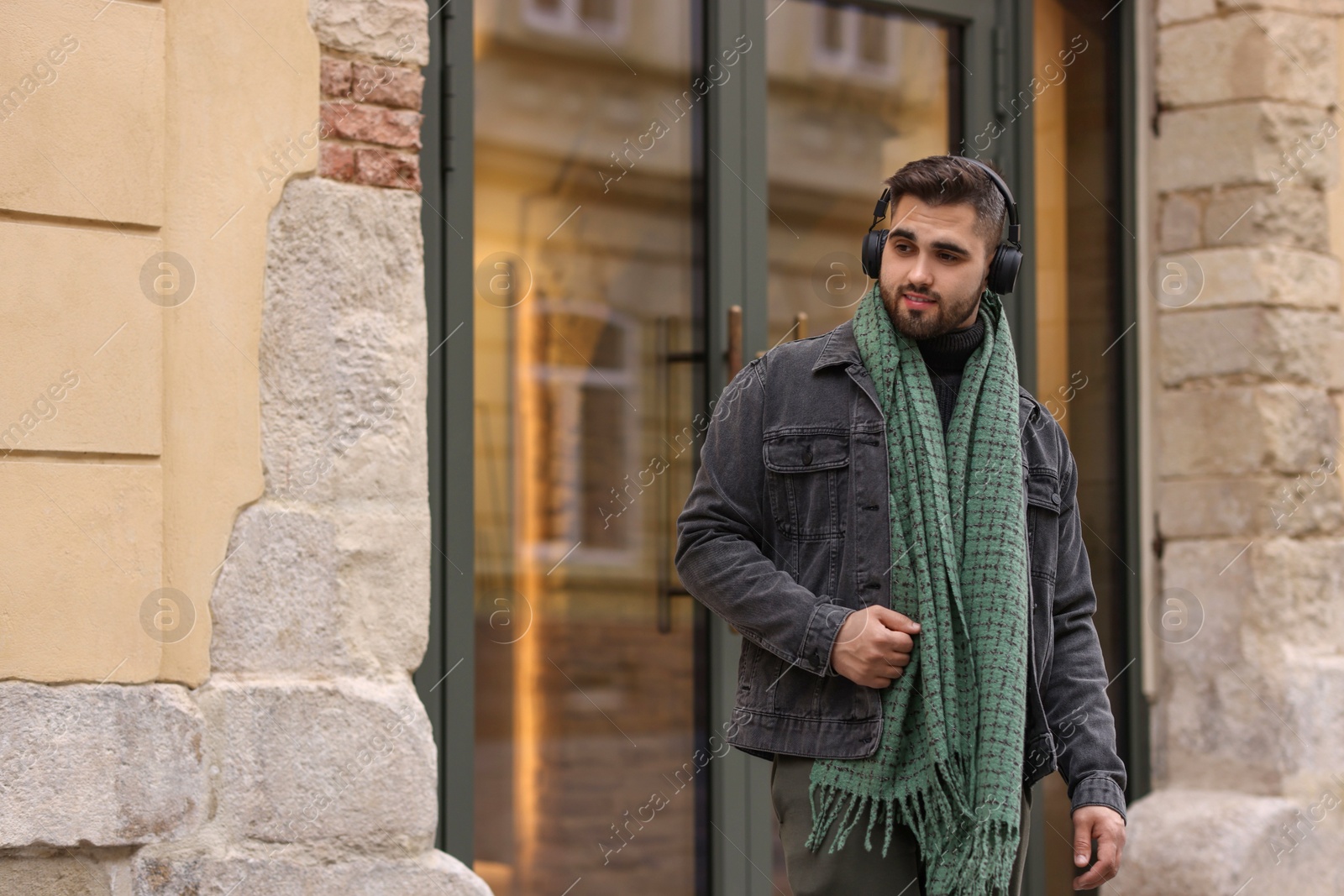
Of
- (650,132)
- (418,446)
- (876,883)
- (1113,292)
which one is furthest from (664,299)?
(876,883)

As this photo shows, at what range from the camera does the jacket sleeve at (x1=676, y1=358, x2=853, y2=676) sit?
7.47 feet

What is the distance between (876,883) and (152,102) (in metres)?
2.19

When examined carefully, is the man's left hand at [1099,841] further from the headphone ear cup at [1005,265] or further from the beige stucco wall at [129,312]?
the beige stucco wall at [129,312]

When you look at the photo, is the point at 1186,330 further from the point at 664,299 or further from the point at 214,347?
the point at 214,347

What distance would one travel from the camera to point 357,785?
3.22 meters

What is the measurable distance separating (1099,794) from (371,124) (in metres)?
2.16

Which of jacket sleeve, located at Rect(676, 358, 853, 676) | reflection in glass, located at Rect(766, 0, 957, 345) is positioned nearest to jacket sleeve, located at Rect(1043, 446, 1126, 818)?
jacket sleeve, located at Rect(676, 358, 853, 676)

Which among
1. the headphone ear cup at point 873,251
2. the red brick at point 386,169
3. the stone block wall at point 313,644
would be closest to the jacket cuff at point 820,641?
the headphone ear cup at point 873,251

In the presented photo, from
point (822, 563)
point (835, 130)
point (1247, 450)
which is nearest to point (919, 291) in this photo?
point (822, 563)

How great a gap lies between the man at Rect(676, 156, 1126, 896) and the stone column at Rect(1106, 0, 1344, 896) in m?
2.65

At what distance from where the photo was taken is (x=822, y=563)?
2406 mm

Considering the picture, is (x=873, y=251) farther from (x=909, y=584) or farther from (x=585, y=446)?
(x=585, y=446)

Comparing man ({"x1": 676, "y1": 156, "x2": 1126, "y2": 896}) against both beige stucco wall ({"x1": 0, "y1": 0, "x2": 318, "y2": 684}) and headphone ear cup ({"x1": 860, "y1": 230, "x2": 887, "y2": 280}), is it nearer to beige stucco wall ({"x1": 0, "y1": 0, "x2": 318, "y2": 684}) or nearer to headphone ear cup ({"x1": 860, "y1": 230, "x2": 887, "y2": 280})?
headphone ear cup ({"x1": 860, "y1": 230, "x2": 887, "y2": 280})

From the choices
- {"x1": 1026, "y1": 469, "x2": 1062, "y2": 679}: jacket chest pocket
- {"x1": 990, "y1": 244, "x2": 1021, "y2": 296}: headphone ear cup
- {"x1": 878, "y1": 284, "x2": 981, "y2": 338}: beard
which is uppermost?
{"x1": 990, "y1": 244, "x2": 1021, "y2": 296}: headphone ear cup
